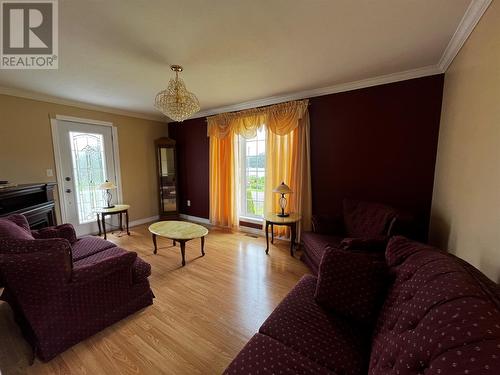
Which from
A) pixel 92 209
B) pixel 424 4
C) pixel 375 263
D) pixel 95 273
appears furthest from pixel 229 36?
pixel 92 209

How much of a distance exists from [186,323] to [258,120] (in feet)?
9.82

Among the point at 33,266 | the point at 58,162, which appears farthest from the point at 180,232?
the point at 58,162

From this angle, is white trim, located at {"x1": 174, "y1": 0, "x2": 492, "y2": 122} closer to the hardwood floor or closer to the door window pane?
the door window pane

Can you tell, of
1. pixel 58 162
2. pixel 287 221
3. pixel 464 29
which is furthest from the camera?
pixel 58 162

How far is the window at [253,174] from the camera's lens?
3.89 m

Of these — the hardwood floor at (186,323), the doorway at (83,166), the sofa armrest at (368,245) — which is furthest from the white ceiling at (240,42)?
the hardwood floor at (186,323)

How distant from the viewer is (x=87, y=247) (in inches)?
90.2

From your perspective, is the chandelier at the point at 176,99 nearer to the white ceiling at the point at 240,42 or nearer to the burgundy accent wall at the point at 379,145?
the white ceiling at the point at 240,42

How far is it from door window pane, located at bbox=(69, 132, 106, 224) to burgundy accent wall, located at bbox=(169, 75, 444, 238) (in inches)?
151

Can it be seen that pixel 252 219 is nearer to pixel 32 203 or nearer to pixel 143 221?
pixel 143 221

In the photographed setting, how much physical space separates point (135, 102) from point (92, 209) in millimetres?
2117

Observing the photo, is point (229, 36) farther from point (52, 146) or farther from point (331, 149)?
point (52, 146)

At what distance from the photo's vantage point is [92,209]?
392cm

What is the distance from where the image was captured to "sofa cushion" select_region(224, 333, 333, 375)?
0.95 meters
